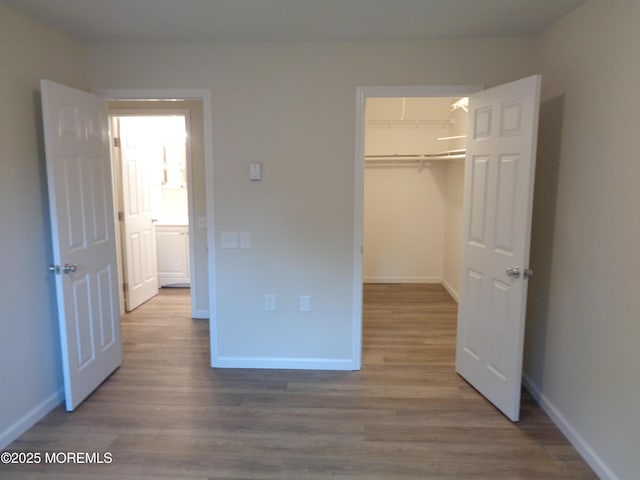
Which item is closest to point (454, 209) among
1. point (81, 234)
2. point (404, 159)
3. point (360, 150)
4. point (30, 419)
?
point (404, 159)

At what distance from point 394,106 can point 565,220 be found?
12.4ft

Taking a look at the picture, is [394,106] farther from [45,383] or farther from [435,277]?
[45,383]

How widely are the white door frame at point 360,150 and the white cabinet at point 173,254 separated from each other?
3.16 meters

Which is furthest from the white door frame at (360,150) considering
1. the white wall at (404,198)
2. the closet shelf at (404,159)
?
the white wall at (404,198)

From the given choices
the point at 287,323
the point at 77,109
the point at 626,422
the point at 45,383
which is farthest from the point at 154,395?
the point at 626,422

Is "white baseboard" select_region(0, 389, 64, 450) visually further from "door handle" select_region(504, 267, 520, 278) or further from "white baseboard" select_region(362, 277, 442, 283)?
"white baseboard" select_region(362, 277, 442, 283)

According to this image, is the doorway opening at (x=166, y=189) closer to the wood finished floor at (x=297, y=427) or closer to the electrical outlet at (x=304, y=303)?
the electrical outlet at (x=304, y=303)

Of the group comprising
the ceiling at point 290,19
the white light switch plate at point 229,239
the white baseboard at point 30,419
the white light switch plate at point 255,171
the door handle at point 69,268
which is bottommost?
the white baseboard at point 30,419

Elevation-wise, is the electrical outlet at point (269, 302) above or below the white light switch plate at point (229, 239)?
below

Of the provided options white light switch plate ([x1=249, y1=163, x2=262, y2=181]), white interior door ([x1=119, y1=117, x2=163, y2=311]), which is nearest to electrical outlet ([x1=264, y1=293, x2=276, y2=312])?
white light switch plate ([x1=249, y1=163, x2=262, y2=181])

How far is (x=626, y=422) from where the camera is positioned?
81.8 inches

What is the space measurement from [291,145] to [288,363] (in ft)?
5.51

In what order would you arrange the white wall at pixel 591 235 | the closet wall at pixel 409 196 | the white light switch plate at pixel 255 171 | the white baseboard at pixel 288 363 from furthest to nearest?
the closet wall at pixel 409 196
the white baseboard at pixel 288 363
the white light switch plate at pixel 255 171
the white wall at pixel 591 235

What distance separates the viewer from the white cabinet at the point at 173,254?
5.87 m
